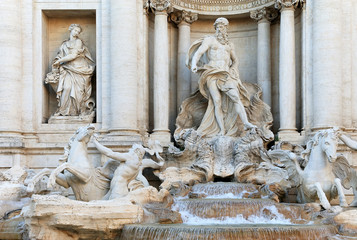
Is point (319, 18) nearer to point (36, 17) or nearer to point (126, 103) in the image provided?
point (126, 103)

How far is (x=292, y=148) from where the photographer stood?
14812 mm

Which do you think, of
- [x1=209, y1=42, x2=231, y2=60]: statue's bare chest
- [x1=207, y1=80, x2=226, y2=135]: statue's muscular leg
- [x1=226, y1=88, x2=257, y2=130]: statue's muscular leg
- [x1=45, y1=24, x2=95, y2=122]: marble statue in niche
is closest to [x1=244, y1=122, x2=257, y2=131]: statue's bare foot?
[x1=226, y1=88, x2=257, y2=130]: statue's muscular leg

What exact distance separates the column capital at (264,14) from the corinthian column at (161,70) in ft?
8.61

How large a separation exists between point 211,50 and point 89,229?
7.03 m

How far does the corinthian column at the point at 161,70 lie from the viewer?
15.9m

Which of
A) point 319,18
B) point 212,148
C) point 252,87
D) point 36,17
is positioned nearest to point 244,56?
point 252,87

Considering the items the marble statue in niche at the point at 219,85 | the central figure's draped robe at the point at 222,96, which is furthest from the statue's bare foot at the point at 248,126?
the central figure's draped robe at the point at 222,96

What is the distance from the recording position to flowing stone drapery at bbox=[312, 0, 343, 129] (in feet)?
49.3

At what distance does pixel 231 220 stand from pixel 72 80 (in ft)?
22.2

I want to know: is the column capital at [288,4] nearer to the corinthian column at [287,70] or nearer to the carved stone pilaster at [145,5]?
the corinthian column at [287,70]

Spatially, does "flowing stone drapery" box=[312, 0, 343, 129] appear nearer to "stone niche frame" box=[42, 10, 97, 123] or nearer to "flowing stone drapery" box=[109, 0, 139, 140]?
"flowing stone drapery" box=[109, 0, 139, 140]

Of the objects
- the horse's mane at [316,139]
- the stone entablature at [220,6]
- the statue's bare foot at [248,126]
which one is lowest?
the horse's mane at [316,139]

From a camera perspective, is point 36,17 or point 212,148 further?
point 36,17

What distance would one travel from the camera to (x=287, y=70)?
1579cm
